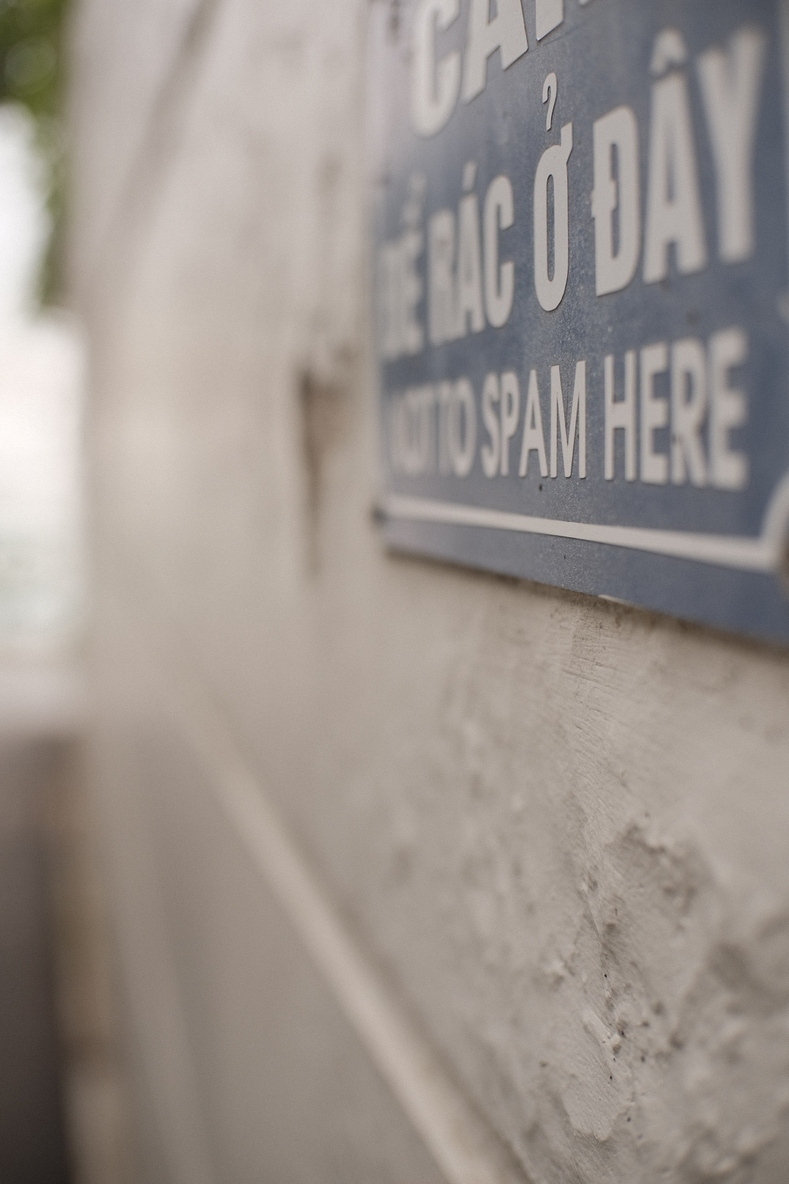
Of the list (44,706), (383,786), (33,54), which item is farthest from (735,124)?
(44,706)

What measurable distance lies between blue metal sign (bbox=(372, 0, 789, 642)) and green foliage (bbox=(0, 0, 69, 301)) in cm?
266

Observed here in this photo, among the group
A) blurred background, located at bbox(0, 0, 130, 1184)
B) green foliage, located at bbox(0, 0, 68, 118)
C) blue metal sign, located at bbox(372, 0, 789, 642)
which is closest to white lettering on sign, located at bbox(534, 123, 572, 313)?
blue metal sign, located at bbox(372, 0, 789, 642)

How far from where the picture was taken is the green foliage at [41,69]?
257cm

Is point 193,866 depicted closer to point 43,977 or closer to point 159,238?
point 159,238

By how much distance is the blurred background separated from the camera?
2.34 m

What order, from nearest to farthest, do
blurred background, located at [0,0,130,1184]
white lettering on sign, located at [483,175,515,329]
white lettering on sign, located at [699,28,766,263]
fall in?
1. white lettering on sign, located at [699,28,766,263]
2. white lettering on sign, located at [483,175,515,329]
3. blurred background, located at [0,0,130,1184]

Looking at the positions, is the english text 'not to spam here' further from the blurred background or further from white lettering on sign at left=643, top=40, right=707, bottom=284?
the blurred background

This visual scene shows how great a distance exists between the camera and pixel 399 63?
33 centimetres

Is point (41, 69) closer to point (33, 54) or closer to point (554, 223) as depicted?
point (33, 54)

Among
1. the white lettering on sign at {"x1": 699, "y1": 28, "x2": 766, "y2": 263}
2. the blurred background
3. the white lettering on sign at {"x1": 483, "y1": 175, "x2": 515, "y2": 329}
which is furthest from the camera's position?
the blurred background

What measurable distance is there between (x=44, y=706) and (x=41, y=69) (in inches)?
75.0

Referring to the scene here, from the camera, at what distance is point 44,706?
336cm

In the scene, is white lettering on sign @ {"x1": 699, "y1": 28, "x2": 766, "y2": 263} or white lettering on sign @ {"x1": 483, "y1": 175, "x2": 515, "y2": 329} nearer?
white lettering on sign @ {"x1": 699, "y1": 28, "x2": 766, "y2": 263}

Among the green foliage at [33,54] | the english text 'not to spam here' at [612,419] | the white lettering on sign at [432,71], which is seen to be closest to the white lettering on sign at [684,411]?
the english text 'not to spam here' at [612,419]
